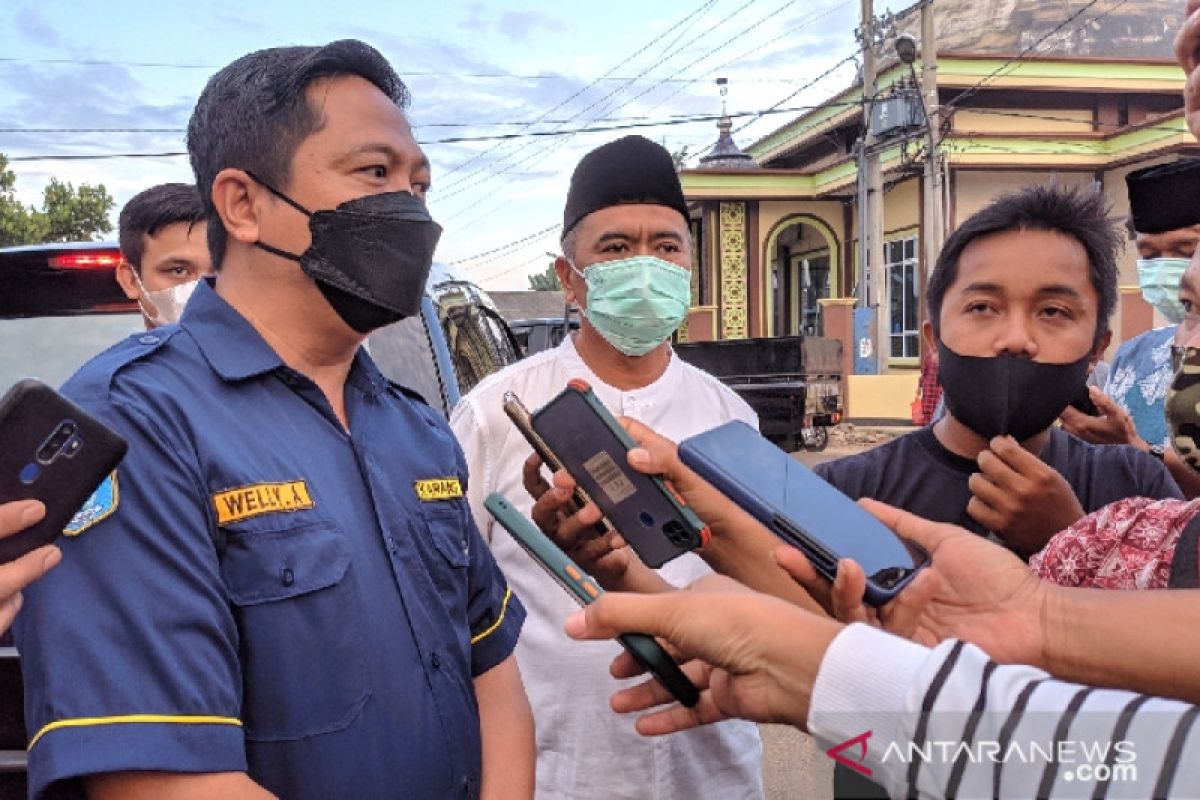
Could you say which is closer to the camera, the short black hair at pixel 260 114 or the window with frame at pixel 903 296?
the short black hair at pixel 260 114

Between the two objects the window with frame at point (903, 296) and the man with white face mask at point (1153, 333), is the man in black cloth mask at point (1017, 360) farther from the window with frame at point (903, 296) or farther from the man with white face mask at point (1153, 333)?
the window with frame at point (903, 296)

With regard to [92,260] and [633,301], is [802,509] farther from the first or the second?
[92,260]

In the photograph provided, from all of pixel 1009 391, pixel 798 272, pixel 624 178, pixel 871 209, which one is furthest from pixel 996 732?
pixel 798 272

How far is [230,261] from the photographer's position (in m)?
1.83

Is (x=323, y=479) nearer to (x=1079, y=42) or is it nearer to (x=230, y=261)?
(x=230, y=261)

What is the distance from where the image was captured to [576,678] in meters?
2.41

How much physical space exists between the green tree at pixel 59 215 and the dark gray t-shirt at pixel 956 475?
87.3 ft

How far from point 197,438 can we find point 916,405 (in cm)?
1535

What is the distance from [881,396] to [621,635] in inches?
681

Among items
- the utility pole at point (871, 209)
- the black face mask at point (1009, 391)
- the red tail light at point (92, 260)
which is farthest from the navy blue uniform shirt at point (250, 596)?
the utility pole at point (871, 209)

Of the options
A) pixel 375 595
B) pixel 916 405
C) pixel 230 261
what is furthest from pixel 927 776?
pixel 916 405

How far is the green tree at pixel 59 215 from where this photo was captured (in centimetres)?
2388

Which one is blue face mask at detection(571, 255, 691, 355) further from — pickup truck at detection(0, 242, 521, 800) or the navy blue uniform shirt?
the navy blue uniform shirt

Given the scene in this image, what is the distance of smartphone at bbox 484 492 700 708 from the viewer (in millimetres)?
1535
